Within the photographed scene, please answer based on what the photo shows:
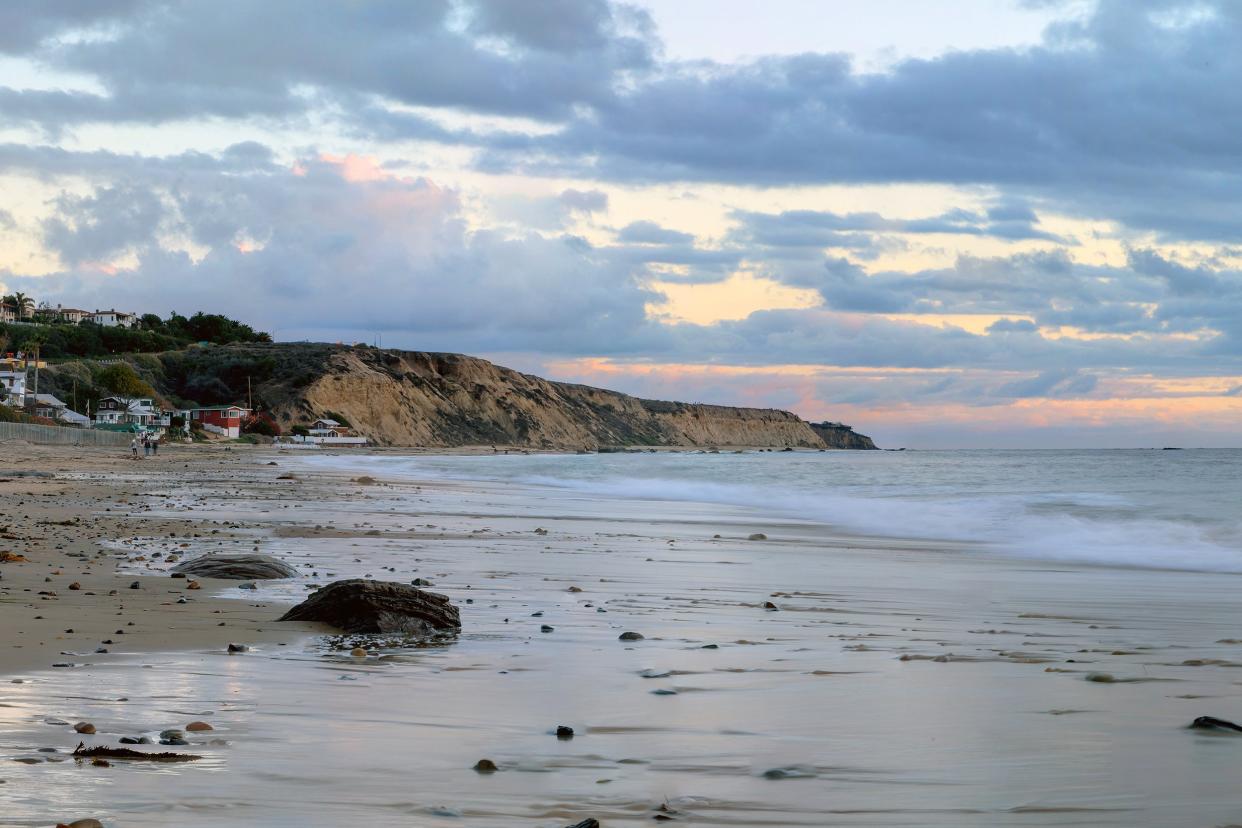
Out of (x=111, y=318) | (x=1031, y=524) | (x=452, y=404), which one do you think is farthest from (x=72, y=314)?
(x=1031, y=524)

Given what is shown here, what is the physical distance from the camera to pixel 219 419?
324 feet

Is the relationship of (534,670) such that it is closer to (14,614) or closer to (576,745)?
(576,745)

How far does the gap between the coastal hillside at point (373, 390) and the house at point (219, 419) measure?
10.2 metres

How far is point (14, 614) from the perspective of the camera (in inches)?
277

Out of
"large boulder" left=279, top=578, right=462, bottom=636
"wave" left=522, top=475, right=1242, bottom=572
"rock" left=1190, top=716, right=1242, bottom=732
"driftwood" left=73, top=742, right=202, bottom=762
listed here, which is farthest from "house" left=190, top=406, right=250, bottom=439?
"rock" left=1190, top=716, right=1242, bottom=732

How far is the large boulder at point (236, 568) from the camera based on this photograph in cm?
956

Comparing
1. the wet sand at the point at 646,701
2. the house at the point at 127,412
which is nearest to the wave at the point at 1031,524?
the wet sand at the point at 646,701

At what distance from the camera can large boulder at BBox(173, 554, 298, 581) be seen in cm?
956

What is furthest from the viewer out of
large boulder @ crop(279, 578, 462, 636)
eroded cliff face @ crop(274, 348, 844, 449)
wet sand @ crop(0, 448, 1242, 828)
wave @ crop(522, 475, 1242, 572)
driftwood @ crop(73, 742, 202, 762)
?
eroded cliff face @ crop(274, 348, 844, 449)

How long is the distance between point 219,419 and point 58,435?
38.9m

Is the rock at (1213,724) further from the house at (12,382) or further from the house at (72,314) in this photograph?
the house at (72,314)

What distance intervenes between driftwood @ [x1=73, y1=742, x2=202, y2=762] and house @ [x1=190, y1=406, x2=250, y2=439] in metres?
97.9

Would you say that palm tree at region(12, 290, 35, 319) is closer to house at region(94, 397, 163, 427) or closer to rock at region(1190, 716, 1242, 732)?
house at region(94, 397, 163, 427)

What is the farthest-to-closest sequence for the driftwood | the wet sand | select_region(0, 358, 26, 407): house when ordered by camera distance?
select_region(0, 358, 26, 407): house → the driftwood → the wet sand
